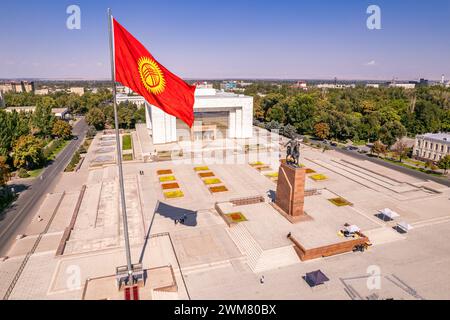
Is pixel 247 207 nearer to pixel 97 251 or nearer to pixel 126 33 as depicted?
pixel 97 251

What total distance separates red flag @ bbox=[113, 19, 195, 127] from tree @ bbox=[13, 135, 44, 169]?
40.4 meters

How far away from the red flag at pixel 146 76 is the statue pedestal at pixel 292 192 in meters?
15.0

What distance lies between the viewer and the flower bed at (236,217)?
28.6 metres

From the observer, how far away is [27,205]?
112ft

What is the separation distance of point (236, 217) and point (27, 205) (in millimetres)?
23881

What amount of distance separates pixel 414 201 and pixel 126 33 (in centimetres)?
3564

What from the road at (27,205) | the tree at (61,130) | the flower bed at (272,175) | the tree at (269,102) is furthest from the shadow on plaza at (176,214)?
→ the tree at (269,102)

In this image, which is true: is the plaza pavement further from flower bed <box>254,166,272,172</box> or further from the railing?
flower bed <box>254,166,272,172</box>

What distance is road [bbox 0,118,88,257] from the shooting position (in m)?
27.5

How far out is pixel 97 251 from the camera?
2409cm

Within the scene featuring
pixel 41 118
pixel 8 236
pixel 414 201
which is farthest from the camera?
pixel 41 118

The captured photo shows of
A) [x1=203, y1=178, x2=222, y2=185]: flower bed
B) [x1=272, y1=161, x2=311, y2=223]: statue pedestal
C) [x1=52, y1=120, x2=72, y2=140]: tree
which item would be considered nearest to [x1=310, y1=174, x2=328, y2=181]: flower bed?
[x1=203, y1=178, x2=222, y2=185]: flower bed
